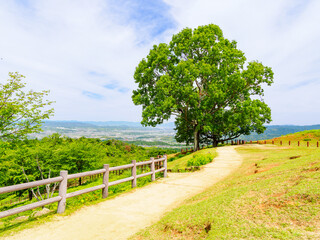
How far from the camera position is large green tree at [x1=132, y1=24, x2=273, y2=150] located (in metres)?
27.9

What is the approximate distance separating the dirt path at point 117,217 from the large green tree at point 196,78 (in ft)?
58.7

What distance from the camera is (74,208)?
7.23 meters

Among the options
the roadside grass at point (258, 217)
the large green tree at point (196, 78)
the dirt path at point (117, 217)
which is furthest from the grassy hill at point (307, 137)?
the roadside grass at point (258, 217)

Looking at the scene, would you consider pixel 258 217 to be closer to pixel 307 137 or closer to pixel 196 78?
pixel 196 78

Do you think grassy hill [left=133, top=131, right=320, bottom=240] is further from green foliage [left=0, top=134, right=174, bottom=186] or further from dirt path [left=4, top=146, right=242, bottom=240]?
green foliage [left=0, top=134, right=174, bottom=186]

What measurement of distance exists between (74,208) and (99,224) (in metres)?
1.75

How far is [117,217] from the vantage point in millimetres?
6586

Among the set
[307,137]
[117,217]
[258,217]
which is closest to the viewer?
[258,217]

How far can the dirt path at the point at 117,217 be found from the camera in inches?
212

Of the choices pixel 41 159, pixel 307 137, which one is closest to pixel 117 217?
pixel 41 159

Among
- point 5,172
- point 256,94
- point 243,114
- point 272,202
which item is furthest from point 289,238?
point 256,94

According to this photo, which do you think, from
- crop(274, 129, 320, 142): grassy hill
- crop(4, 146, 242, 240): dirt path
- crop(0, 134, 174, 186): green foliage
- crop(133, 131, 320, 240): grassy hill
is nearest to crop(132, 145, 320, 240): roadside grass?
crop(133, 131, 320, 240): grassy hill

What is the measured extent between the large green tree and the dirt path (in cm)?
1788

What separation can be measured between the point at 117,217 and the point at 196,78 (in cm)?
2550
